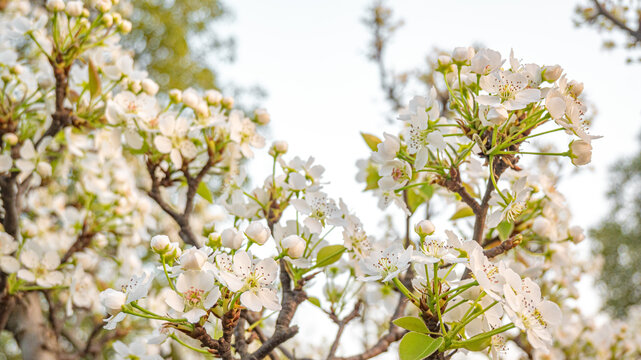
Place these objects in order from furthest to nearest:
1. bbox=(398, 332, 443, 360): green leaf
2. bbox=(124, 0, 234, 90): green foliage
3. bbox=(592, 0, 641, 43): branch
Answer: bbox=(124, 0, 234, 90): green foliage < bbox=(592, 0, 641, 43): branch < bbox=(398, 332, 443, 360): green leaf

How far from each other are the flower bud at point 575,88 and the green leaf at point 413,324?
618 mm

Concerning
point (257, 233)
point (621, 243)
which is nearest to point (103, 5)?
point (257, 233)

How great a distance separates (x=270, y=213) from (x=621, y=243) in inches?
394

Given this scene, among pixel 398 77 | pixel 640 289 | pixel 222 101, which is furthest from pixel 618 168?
pixel 222 101

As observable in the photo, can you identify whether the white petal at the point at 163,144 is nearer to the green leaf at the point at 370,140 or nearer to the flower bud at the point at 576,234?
the green leaf at the point at 370,140

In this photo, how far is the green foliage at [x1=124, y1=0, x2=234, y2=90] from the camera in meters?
6.16

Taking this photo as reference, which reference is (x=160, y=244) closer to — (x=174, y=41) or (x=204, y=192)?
(x=204, y=192)

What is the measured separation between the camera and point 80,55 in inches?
70.3

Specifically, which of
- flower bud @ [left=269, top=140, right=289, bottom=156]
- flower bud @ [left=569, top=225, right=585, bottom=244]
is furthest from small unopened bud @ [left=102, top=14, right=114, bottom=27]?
flower bud @ [left=569, top=225, right=585, bottom=244]

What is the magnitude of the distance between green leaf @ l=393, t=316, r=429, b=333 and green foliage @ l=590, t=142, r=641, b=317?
31.1 feet

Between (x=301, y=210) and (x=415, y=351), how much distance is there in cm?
47

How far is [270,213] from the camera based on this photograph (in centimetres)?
139

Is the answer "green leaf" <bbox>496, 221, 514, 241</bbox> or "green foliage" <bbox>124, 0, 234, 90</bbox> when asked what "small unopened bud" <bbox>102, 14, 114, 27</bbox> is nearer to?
"green leaf" <bbox>496, 221, 514, 241</bbox>

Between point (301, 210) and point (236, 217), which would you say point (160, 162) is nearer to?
point (236, 217)
